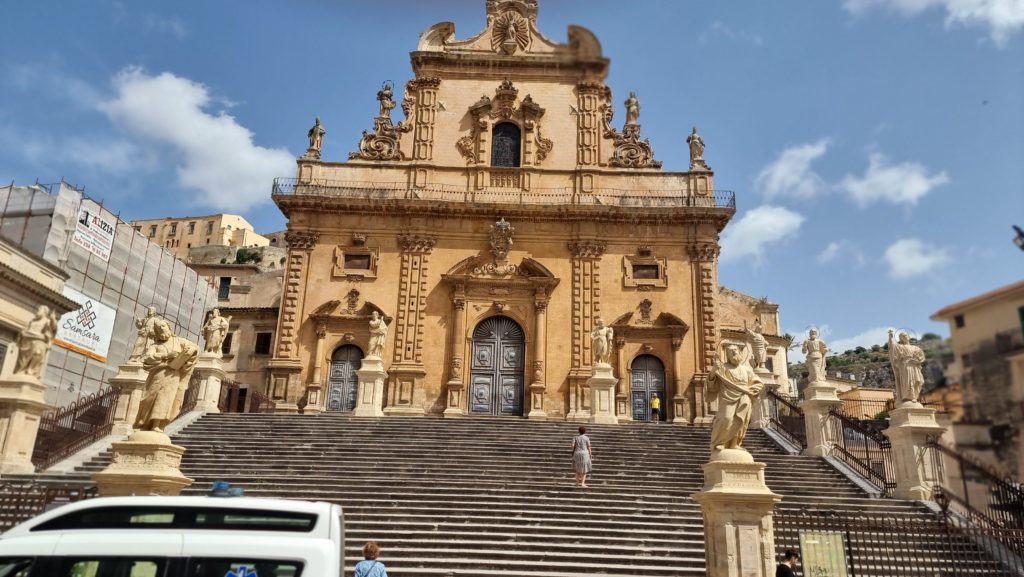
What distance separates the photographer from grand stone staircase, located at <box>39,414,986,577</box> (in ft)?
35.8

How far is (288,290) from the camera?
25250 millimetres

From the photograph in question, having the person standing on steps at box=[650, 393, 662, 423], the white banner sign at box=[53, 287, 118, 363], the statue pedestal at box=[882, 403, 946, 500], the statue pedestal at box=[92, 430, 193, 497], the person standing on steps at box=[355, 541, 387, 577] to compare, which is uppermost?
the white banner sign at box=[53, 287, 118, 363]

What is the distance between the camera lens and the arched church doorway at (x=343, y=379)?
2445cm

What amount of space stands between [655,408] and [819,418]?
25.1ft

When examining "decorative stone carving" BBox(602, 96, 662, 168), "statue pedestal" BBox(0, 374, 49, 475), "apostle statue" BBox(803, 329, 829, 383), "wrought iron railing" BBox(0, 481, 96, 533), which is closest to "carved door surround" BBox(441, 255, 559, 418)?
"decorative stone carving" BBox(602, 96, 662, 168)

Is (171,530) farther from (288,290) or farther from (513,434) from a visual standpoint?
(288,290)

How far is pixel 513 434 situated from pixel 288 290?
1142 cm

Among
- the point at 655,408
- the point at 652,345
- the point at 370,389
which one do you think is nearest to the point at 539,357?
the point at 652,345

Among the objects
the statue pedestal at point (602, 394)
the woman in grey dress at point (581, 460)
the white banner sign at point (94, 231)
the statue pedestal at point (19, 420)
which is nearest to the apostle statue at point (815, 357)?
the statue pedestal at point (602, 394)

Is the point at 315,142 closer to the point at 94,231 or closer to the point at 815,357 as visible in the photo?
the point at 94,231

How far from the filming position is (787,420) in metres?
19.4

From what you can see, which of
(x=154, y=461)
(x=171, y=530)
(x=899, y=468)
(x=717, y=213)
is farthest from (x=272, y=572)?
(x=717, y=213)

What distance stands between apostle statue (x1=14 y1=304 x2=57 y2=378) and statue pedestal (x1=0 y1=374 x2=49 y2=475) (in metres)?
0.26

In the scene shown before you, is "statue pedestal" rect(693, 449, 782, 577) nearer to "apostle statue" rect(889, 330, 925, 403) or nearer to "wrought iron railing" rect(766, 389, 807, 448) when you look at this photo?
"apostle statue" rect(889, 330, 925, 403)
